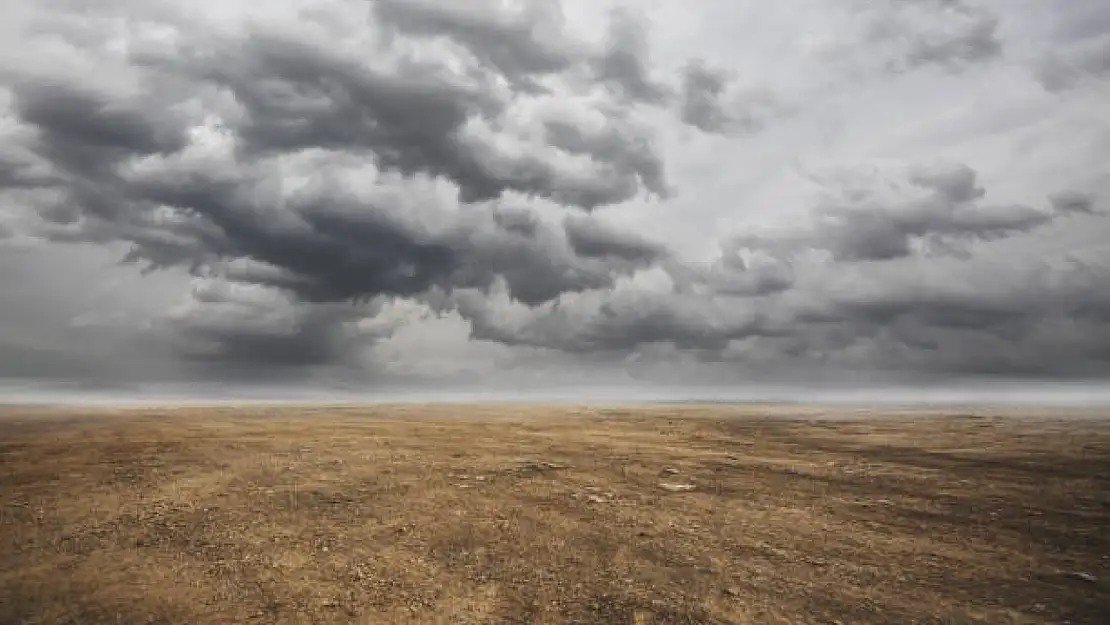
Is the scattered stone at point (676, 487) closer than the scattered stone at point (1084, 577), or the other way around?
the scattered stone at point (1084, 577)

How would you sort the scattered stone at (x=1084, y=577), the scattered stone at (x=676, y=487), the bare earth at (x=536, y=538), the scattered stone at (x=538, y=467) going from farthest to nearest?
the scattered stone at (x=538, y=467), the scattered stone at (x=676, y=487), the scattered stone at (x=1084, y=577), the bare earth at (x=536, y=538)

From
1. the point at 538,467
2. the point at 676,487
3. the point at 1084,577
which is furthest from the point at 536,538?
the point at 1084,577

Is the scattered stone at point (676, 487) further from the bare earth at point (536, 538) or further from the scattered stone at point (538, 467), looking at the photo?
the scattered stone at point (538, 467)

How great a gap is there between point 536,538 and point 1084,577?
10208mm

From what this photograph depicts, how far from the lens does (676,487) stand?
18.4 metres

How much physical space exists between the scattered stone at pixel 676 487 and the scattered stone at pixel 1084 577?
28.8 ft

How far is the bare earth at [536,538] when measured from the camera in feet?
32.1

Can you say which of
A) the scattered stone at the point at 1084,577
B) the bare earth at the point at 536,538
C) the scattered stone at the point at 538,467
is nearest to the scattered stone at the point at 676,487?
the bare earth at the point at 536,538

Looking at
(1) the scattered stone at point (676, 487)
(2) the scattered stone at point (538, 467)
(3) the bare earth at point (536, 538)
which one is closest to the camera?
(3) the bare earth at point (536, 538)

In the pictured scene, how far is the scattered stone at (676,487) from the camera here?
708 inches

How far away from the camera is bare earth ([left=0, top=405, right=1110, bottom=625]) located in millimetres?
9773

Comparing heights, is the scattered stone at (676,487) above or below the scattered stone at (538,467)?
below

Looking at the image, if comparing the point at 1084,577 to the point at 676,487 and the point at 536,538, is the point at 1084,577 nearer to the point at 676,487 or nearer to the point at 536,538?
the point at 676,487

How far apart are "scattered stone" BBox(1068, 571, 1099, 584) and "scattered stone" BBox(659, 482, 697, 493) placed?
28.8ft
